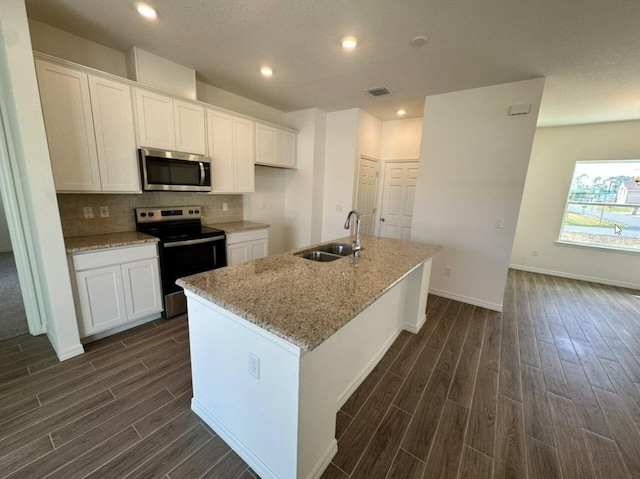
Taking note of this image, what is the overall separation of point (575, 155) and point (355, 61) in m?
4.73

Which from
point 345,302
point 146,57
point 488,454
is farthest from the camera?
point 146,57

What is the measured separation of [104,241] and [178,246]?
2.00 feet

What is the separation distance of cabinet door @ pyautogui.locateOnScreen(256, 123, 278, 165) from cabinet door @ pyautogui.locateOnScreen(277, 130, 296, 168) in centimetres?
11

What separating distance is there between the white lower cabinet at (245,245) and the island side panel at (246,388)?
5.68 feet

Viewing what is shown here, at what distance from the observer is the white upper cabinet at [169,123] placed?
8.51 ft

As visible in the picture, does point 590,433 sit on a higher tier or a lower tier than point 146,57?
lower

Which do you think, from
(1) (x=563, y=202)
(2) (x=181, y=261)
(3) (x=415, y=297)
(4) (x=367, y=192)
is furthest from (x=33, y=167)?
(1) (x=563, y=202)

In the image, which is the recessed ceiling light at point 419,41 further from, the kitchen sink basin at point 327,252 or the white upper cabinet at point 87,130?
the white upper cabinet at point 87,130

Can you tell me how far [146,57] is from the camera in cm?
264

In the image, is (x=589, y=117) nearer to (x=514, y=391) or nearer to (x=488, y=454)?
(x=514, y=391)

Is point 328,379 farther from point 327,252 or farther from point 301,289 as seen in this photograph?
point 327,252

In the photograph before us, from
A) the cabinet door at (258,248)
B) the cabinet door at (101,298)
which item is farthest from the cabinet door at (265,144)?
the cabinet door at (101,298)

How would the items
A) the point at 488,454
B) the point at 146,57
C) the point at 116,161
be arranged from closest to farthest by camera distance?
the point at 488,454
the point at 116,161
the point at 146,57

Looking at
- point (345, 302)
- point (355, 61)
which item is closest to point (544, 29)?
point (355, 61)
